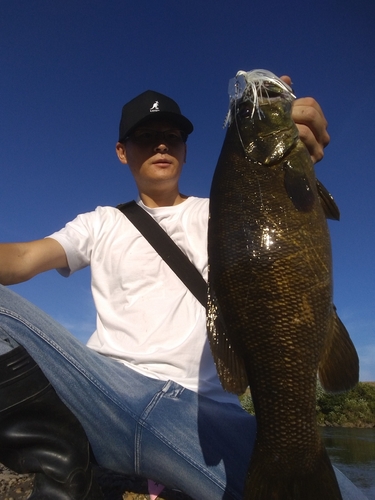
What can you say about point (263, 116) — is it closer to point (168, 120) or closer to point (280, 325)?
point (168, 120)

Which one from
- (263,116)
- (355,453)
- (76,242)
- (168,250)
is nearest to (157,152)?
(168,250)

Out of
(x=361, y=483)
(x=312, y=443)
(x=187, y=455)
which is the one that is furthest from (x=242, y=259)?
(x=361, y=483)

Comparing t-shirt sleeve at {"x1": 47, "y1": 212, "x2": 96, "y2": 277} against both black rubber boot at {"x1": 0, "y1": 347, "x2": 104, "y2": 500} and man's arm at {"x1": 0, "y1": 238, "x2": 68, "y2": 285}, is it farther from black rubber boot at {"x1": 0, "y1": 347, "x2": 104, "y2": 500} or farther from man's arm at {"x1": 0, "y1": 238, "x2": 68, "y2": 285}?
black rubber boot at {"x1": 0, "y1": 347, "x2": 104, "y2": 500}

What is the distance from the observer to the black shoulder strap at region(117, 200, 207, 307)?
3.40 m

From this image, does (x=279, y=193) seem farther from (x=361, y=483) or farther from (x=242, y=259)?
(x=361, y=483)

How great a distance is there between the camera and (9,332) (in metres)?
2.68

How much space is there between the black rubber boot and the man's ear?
95.7 inches

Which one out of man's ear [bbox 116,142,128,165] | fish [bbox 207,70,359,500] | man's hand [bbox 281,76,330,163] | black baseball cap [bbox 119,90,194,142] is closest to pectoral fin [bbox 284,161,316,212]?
fish [bbox 207,70,359,500]

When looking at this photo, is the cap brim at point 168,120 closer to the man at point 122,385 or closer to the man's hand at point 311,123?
the man at point 122,385

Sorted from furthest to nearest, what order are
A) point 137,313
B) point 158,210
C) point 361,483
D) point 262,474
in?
point 361,483, point 158,210, point 137,313, point 262,474

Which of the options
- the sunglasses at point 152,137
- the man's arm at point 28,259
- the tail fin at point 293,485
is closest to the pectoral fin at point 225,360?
the tail fin at point 293,485

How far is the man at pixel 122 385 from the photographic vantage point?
2617 millimetres

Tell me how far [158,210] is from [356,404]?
5307 cm

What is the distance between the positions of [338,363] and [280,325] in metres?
0.44
